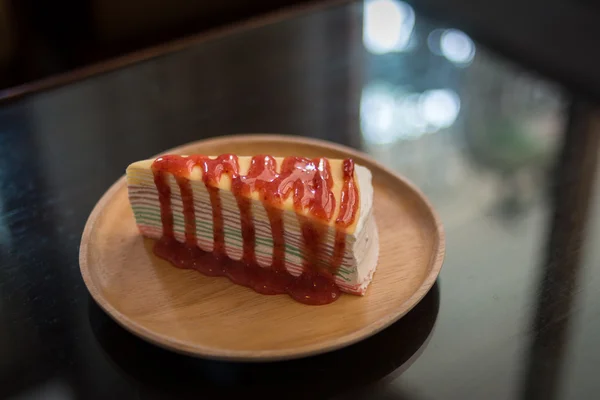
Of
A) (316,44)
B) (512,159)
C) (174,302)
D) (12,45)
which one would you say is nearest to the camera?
(174,302)

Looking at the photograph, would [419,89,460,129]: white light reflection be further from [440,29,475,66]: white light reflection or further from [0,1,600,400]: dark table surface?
[440,29,475,66]: white light reflection

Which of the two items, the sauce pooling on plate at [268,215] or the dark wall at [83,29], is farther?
the dark wall at [83,29]

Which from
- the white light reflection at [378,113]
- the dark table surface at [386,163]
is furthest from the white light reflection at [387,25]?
the white light reflection at [378,113]

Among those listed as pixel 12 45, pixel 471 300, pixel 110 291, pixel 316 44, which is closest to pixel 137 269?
pixel 110 291

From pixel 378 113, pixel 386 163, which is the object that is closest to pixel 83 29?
pixel 378 113

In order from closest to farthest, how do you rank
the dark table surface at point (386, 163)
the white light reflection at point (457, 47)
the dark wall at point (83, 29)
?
the dark table surface at point (386, 163) < the white light reflection at point (457, 47) < the dark wall at point (83, 29)

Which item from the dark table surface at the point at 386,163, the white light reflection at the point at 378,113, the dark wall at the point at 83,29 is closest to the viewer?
the dark table surface at the point at 386,163

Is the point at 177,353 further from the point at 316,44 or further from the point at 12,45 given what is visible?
the point at 12,45

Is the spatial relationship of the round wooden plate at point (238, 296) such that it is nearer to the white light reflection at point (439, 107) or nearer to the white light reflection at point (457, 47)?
the white light reflection at point (439, 107)
